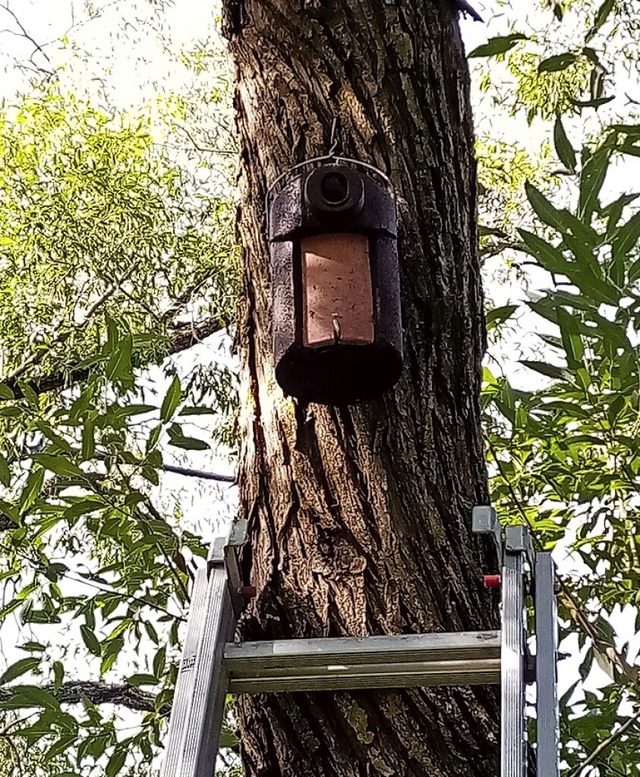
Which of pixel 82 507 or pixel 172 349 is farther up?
pixel 172 349

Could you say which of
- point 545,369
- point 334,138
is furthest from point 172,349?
point 334,138

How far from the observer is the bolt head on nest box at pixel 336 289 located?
3.65 ft

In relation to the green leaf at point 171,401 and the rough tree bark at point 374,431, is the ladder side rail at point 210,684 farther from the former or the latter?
the green leaf at point 171,401

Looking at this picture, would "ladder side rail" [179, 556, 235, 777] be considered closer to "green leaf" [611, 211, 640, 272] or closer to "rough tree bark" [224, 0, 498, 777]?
"rough tree bark" [224, 0, 498, 777]

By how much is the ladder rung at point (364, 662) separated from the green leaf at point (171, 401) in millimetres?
413

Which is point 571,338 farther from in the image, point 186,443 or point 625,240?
point 186,443

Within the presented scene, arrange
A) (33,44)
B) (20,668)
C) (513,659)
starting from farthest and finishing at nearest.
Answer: (33,44)
(20,668)
(513,659)

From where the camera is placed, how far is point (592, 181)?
1.20 meters

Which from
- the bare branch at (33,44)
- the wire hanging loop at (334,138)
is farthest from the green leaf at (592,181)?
the bare branch at (33,44)

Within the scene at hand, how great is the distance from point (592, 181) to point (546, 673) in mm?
541

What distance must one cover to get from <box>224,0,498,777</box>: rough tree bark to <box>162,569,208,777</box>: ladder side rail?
6cm

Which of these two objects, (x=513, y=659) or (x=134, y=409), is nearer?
(x=513, y=659)

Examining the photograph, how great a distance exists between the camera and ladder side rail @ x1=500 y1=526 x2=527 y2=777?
34.5 inches

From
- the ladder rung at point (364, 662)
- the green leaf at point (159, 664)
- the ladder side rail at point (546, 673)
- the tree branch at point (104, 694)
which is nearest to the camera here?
the ladder side rail at point (546, 673)
